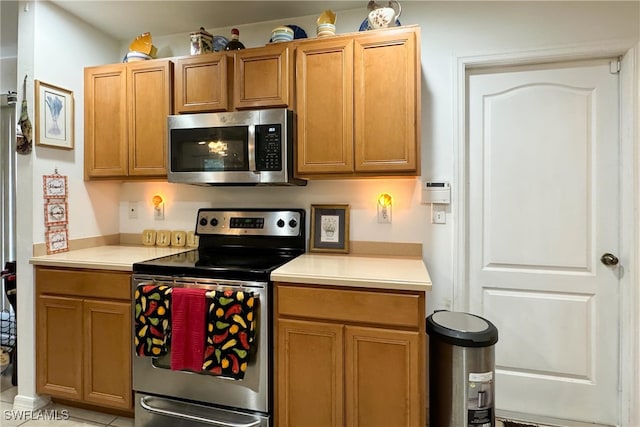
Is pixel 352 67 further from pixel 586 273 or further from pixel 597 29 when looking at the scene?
pixel 586 273

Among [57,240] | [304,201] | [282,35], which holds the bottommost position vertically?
[57,240]

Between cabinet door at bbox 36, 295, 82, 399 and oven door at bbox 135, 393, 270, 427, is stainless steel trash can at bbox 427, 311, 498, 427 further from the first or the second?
cabinet door at bbox 36, 295, 82, 399

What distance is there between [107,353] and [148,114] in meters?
1.48

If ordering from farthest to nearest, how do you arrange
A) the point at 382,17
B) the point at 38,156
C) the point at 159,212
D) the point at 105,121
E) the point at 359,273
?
the point at 159,212 → the point at 105,121 → the point at 38,156 → the point at 382,17 → the point at 359,273

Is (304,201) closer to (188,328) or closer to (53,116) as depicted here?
(188,328)

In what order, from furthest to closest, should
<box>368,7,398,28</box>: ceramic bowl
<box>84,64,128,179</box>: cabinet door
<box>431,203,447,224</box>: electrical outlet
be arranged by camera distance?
<box>84,64,128,179</box>: cabinet door
<box>431,203,447,224</box>: electrical outlet
<box>368,7,398,28</box>: ceramic bowl

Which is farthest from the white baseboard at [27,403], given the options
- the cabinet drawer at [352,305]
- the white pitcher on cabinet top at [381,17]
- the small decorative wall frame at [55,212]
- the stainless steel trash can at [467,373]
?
the white pitcher on cabinet top at [381,17]

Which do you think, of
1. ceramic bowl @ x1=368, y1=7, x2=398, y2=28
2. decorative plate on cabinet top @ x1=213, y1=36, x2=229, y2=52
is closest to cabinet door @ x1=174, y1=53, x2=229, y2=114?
decorative plate on cabinet top @ x1=213, y1=36, x2=229, y2=52

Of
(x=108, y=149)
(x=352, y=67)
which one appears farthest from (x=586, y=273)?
(x=108, y=149)

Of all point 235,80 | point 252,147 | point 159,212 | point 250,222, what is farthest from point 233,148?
point 159,212

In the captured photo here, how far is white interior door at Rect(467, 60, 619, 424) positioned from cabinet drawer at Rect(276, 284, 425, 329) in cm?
82

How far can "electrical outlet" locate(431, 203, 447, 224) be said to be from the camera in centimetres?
205

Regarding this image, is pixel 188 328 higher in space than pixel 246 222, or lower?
lower

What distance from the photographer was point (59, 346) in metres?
2.00
